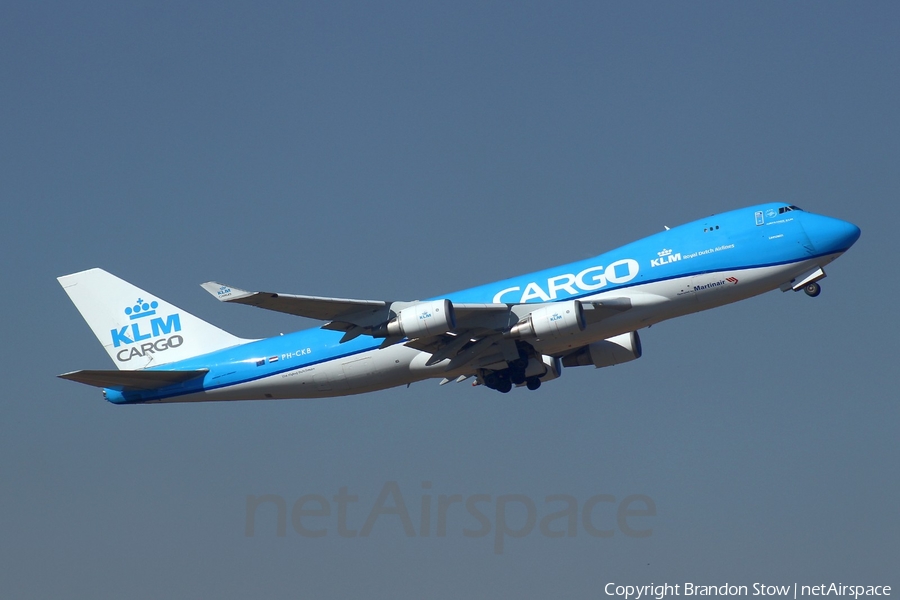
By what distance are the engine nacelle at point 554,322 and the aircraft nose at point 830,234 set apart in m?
8.26

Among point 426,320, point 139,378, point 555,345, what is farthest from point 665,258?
point 139,378

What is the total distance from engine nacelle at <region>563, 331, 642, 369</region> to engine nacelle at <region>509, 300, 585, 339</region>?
260 inches

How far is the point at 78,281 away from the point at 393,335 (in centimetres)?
1847

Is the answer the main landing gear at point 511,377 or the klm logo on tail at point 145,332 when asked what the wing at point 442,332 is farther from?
the klm logo on tail at point 145,332

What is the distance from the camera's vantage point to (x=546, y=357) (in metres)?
42.3

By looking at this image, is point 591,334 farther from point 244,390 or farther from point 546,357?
point 244,390

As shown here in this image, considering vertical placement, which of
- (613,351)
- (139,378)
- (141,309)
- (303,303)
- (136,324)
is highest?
(141,309)

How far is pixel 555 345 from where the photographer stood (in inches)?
1512

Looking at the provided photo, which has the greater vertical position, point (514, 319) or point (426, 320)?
point (514, 319)

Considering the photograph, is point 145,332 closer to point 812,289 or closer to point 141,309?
point 141,309

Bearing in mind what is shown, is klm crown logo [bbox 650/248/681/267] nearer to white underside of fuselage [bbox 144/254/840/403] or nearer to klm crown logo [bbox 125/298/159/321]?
white underside of fuselage [bbox 144/254/840/403]

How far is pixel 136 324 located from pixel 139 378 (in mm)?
4934

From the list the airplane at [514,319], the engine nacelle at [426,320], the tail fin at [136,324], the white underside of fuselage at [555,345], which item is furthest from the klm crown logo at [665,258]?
the tail fin at [136,324]

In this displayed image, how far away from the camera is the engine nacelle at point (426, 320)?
35.4 metres
